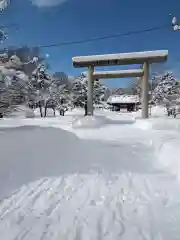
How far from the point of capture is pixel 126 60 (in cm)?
1560

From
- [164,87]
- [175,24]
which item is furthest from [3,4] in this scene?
[164,87]

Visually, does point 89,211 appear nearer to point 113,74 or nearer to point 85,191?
point 85,191

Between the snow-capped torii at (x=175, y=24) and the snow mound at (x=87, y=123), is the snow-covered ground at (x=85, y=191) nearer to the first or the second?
the snow-capped torii at (x=175, y=24)

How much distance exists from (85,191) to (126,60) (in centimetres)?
1243

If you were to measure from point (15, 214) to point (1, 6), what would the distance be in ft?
20.0

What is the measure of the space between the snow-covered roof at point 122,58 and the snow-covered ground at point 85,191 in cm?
814

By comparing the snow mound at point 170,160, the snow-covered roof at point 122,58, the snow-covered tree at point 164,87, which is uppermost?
the snow-covered roof at point 122,58

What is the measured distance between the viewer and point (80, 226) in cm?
315

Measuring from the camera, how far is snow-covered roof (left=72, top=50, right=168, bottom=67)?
15.2 metres

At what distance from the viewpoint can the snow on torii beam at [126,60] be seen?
1530 cm

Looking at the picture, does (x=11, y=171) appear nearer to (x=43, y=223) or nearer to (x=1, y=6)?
(x=43, y=223)

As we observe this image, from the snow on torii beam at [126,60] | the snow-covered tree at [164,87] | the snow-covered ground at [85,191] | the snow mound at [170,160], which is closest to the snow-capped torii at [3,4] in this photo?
the snow-covered ground at [85,191]

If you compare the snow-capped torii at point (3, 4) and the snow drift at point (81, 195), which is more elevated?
the snow-capped torii at point (3, 4)

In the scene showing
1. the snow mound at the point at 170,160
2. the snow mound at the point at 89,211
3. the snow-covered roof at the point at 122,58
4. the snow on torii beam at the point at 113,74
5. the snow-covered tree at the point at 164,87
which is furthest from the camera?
the snow-covered tree at the point at 164,87
